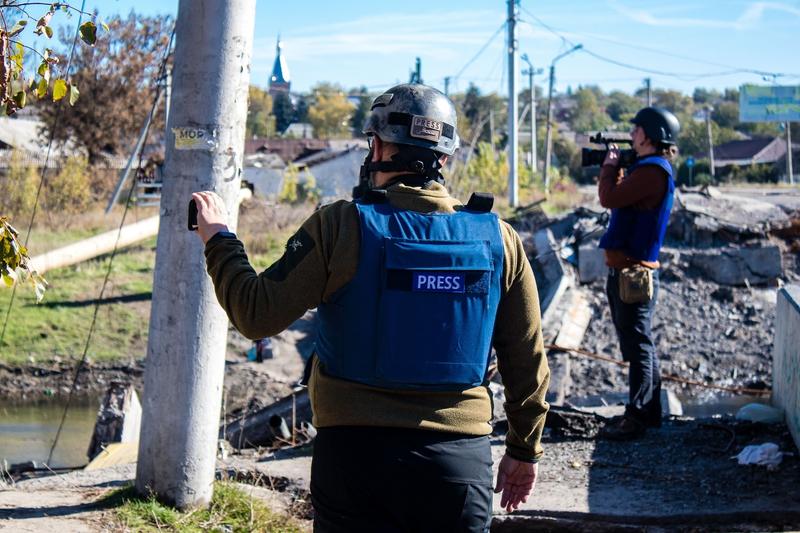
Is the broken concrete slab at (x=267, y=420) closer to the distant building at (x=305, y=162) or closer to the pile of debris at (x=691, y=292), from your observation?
the pile of debris at (x=691, y=292)

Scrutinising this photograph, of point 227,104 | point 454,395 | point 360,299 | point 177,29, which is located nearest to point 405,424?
point 454,395

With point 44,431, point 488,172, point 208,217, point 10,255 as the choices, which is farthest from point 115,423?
point 488,172

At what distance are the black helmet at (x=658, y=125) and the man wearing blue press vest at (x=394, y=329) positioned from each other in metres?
3.63

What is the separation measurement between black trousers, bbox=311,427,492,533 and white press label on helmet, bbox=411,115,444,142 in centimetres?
86

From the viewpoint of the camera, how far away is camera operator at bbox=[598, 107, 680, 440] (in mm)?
6254

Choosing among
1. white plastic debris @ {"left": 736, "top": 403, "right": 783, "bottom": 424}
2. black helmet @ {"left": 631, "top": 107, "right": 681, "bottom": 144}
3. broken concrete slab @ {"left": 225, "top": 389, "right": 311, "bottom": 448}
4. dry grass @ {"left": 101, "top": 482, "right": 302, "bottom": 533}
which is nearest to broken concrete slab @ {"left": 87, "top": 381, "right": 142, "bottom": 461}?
broken concrete slab @ {"left": 225, "top": 389, "right": 311, "bottom": 448}

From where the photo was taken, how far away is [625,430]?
6535mm

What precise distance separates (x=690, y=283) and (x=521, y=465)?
13.5 m

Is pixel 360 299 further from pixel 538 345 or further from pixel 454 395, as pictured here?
pixel 538 345

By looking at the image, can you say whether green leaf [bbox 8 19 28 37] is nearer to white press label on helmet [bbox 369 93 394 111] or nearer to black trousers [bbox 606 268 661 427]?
white press label on helmet [bbox 369 93 394 111]

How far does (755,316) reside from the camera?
594 inches

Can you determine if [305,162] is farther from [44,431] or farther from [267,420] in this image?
[267,420]

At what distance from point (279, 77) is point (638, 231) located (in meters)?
3.06

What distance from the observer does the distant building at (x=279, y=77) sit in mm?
7465
